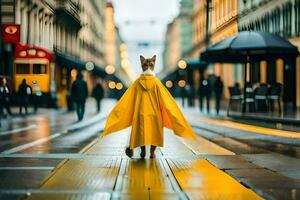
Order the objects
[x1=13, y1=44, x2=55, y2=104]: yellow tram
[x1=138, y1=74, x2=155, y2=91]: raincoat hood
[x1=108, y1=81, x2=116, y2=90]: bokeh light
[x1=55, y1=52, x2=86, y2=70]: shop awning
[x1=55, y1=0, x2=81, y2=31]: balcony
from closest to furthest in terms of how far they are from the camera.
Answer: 1. [x1=138, y1=74, x2=155, y2=91]: raincoat hood
2. [x1=13, y1=44, x2=55, y2=104]: yellow tram
3. [x1=55, y1=52, x2=86, y2=70]: shop awning
4. [x1=55, y1=0, x2=81, y2=31]: balcony
5. [x1=108, y1=81, x2=116, y2=90]: bokeh light

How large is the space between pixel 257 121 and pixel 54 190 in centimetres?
1357

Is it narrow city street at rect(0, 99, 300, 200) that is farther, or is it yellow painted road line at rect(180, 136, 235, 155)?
yellow painted road line at rect(180, 136, 235, 155)

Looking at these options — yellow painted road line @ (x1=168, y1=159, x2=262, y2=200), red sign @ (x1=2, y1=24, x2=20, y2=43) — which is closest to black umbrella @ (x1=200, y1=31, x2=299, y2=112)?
red sign @ (x1=2, y1=24, x2=20, y2=43)

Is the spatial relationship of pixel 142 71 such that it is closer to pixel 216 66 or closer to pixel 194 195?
pixel 194 195

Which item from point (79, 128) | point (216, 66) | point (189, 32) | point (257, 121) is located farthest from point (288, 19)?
point (189, 32)

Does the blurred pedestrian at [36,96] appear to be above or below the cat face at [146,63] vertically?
below

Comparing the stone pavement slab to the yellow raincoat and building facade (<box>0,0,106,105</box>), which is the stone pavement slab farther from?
building facade (<box>0,0,106,105</box>)

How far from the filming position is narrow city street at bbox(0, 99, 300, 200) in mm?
5723

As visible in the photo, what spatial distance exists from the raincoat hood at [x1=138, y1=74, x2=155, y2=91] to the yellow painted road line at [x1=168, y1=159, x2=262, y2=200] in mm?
1210

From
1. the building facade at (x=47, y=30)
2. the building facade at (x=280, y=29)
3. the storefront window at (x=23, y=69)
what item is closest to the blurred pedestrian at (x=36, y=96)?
the building facade at (x=47, y=30)

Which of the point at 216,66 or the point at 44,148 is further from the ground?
the point at 216,66

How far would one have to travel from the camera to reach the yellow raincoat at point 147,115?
8.26 metres

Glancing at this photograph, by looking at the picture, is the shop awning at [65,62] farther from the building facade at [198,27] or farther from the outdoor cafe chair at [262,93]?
the building facade at [198,27]

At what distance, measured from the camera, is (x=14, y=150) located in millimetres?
10016
